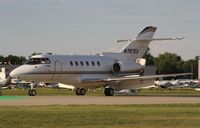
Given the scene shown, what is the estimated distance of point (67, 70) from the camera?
53844mm

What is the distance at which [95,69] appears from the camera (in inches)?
2205

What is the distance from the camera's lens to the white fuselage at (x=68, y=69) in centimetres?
5222

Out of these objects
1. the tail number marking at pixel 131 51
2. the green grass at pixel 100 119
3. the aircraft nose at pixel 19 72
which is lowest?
the green grass at pixel 100 119

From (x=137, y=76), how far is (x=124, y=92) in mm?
5857

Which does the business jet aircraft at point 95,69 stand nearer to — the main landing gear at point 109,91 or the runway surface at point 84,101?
the main landing gear at point 109,91

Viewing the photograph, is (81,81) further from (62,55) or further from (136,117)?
(136,117)

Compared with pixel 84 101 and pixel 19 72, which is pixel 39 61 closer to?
pixel 19 72

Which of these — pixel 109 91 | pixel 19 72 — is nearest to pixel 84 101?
pixel 19 72

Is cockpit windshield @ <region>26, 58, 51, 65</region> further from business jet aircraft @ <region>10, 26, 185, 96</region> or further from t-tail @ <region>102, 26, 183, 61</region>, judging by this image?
t-tail @ <region>102, 26, 183, 61</region>

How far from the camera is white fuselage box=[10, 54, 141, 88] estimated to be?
5222cm

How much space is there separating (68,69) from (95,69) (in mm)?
3126

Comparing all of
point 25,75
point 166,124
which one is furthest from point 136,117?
point 25,75

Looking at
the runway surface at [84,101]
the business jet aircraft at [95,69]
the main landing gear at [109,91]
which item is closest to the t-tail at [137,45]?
the business jet aircraft at [95,69]

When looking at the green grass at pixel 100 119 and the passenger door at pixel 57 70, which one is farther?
the passenger door at pixel 57 70
